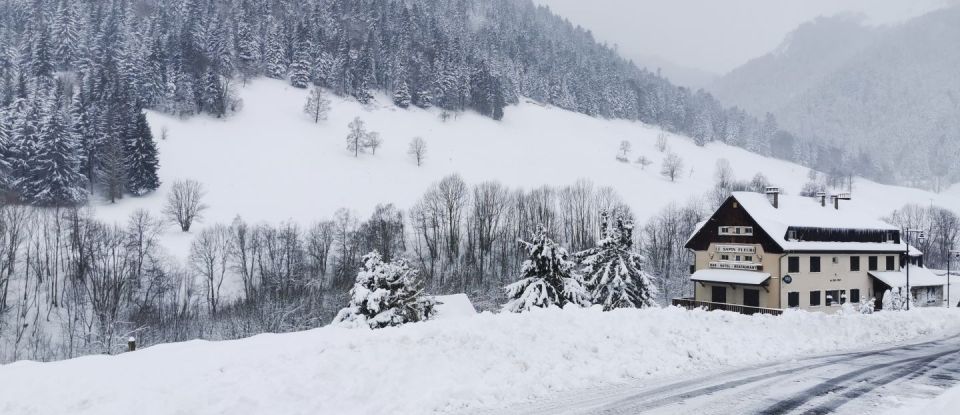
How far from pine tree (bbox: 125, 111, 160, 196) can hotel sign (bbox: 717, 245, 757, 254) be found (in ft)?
233

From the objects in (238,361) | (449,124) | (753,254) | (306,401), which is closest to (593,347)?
(306,401)

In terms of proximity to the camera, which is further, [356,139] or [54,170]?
[356,139]

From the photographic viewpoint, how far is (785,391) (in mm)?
11477

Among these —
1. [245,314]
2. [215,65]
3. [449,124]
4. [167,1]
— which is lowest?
[245,314]

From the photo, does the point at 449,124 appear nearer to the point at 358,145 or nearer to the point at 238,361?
the point at 358,145

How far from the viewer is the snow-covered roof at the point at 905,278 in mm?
41419

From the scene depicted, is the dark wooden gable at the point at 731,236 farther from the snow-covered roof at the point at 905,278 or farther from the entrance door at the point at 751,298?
the snow-covered roof at the point at 905,278

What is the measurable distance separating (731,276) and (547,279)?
17161 mm

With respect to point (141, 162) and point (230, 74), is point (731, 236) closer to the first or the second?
point (141, 162)

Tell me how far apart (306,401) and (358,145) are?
8990 cm

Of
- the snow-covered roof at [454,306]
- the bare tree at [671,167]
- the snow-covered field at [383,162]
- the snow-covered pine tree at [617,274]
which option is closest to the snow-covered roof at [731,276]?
the snow-covered pine tree at [617,274]

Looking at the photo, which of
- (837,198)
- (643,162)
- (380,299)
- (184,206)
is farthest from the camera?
(643,162)

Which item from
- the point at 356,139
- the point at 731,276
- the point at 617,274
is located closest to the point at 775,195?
the point at 731,276

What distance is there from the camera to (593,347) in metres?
13.1
